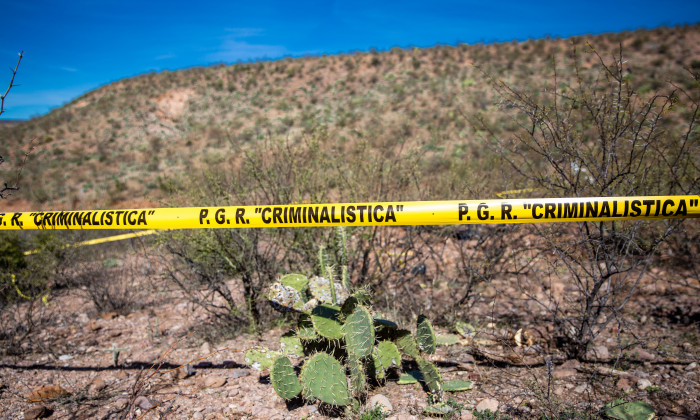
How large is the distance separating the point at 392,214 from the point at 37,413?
2.74 metres

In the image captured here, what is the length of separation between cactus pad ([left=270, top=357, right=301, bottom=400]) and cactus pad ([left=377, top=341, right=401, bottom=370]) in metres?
0.56

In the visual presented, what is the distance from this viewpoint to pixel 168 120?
31.6 meters

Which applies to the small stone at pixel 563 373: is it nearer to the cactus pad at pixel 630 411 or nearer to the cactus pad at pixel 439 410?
the cactus pad at pixel 630 411

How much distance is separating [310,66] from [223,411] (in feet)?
122

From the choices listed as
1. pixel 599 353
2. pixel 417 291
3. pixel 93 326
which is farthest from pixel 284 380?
pixel 93 326

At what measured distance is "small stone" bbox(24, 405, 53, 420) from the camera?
8.66 ft

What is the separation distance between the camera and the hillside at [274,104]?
73.6 feet

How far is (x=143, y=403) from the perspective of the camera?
2752mm

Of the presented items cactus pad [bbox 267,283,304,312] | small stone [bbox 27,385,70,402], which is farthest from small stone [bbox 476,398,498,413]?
small stone [bbox 27,385,70,402]

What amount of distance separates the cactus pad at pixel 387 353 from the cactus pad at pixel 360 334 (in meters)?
0.29

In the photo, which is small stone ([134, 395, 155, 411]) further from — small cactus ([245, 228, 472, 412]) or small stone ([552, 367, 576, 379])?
small stone ([552, 367, 576, 379])

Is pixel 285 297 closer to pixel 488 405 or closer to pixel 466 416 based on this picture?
pixel 466 416

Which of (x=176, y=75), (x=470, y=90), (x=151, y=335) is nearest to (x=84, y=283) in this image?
(x=151, y=335)

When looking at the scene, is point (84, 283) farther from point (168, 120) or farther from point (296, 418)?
point (168, 120)
